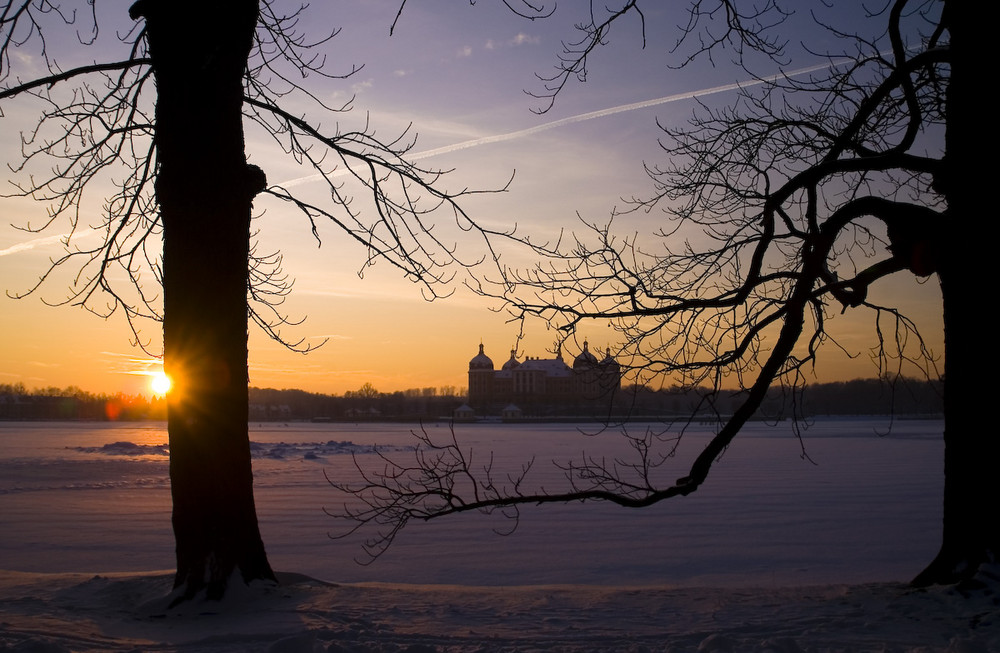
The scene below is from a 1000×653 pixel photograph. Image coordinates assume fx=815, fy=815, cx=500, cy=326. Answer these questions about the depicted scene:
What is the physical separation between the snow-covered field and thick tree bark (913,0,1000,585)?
1.41 ft

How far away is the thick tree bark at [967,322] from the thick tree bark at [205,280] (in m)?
5.24

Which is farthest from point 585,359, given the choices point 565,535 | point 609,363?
point 565,535

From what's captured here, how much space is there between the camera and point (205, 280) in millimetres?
6059

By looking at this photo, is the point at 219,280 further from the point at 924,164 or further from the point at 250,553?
the point at 924,164

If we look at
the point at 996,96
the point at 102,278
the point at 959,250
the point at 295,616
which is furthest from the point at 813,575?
the point at 102,278

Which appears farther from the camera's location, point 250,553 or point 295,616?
point 250,553

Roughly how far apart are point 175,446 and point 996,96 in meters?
6.70

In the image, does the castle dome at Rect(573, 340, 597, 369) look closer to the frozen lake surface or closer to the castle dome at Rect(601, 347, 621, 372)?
the castle dome at Rect(601, 347, 621, 372)

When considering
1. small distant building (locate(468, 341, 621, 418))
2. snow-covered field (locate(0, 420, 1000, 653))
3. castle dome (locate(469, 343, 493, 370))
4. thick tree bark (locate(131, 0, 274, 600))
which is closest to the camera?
snow-covered field (locate(0, 420, 1000, 653))

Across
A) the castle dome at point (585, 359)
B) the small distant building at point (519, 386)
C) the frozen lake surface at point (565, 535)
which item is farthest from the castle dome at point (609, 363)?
the small distant building at point (519, 386)

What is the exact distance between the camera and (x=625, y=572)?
8.97 metres

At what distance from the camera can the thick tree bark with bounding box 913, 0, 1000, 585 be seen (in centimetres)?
599

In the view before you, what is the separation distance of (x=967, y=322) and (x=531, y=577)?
15.9 feet

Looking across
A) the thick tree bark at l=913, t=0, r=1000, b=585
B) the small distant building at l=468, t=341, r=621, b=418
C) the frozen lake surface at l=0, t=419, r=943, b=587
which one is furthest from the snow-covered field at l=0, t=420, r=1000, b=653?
the small distant building at l=468, t=341, r=621, b=418
